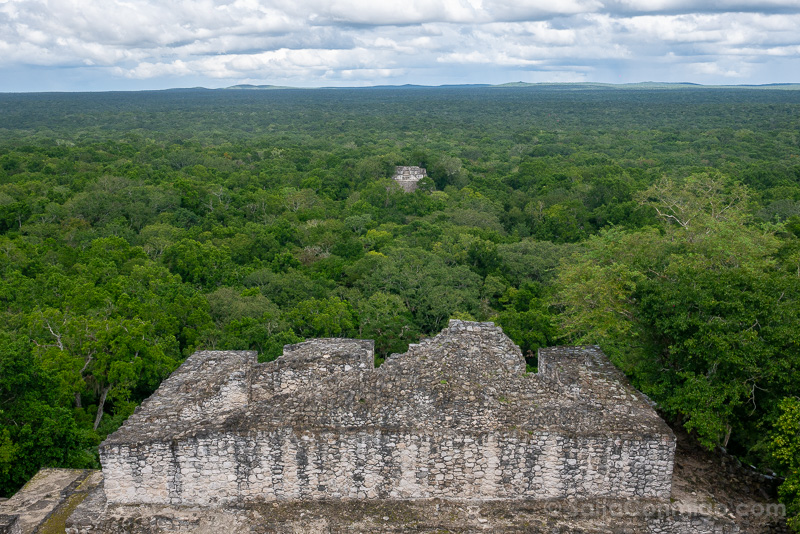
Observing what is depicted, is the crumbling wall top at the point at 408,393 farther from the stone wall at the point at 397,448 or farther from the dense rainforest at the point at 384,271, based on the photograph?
the dense rainforest at the point at 384,271

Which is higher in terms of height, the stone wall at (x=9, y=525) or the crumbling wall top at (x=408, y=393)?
the crumbling wall top at (x=408, y=393)

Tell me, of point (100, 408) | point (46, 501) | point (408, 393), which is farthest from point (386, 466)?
point (100, 408)

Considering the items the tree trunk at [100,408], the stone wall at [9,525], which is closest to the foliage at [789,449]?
the stone wall at [9,525]

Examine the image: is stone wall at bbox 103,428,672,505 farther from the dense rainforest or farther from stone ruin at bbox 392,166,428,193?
stone ruin at bbox 392,166,428,193

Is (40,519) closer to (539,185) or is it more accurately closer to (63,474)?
(63,474)

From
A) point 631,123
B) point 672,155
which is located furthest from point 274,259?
point 631,123
